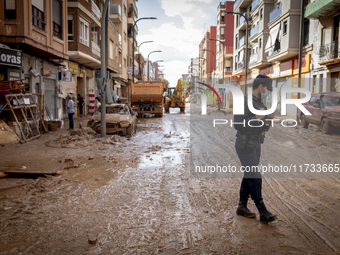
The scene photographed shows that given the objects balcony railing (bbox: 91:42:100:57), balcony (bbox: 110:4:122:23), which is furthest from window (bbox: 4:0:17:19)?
balcony (bbox: 110:4:122:23)

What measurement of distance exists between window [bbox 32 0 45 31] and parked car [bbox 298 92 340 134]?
13.8 m

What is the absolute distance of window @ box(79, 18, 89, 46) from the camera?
21.8 meters

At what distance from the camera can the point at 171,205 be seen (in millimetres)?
4684

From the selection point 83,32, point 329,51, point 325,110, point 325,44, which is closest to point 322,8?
point 325,44

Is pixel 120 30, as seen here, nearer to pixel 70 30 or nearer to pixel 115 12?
pixel 115 12

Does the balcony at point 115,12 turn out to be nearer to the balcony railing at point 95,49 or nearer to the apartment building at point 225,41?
the balcony railing at point 95,49

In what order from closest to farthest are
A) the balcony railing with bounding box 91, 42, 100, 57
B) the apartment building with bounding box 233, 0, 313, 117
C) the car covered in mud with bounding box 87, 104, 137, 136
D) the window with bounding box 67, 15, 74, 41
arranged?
the car covered in mud with bounding box 87, 104, 137, 136 → the window with bounding box 67, 15, 74, 41 → the balcony railing with bounding box 91, 42, 100, 57 → the apartment building with bounding box 233, 0, 313, 117

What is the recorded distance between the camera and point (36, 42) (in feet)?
47.1

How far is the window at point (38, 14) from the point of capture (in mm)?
14686

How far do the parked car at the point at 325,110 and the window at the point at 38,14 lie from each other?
13.8m

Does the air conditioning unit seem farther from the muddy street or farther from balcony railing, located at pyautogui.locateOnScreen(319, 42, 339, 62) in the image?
balcony railing, located at pyautogui.locateOnScreen(319, 42, 339, 62)

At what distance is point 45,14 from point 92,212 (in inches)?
561

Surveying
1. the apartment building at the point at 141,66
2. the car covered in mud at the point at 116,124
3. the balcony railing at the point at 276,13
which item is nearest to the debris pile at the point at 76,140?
the car covered in mud at the point at 116,124

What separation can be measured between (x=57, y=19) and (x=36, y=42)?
4093 mm
